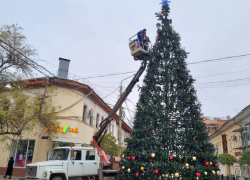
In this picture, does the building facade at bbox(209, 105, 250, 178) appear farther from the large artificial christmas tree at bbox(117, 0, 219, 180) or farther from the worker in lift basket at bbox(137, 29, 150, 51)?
the large artificial christmas tree at bbox(117, 0, 219, 180)

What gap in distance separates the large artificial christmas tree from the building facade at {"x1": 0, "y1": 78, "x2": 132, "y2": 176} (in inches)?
331

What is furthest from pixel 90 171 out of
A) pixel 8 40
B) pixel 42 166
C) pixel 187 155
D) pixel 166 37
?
pixel 8 40

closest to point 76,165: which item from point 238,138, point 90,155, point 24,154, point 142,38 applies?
point 90,155

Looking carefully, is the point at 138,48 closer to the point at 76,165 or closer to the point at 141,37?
the point at 141,37

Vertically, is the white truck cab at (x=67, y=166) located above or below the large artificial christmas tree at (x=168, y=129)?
below

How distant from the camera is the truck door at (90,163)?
11.5 m

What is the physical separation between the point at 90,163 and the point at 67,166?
1492mm

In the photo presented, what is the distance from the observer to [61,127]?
18094 millimetres

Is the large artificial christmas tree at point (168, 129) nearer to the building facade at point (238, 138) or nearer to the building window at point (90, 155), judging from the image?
the building window at point (90, 155)

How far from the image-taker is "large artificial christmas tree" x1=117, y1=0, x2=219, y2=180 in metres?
6.72

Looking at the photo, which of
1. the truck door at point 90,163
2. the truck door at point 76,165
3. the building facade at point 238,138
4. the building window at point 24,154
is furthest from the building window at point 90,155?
the building facade at point 238,138

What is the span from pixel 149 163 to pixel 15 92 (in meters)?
A: 8.63

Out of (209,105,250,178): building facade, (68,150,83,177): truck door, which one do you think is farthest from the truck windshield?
(209,105,250,178): building facade

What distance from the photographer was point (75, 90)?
65.4ft
